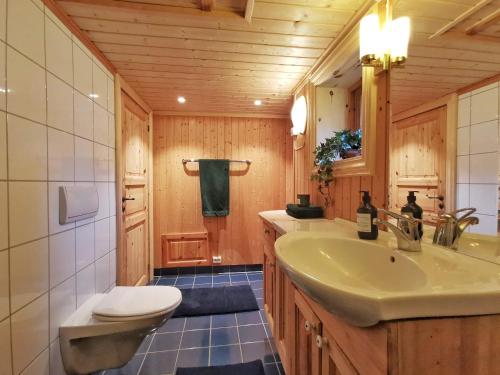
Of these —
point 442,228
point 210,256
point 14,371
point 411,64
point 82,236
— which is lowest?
point 210,256

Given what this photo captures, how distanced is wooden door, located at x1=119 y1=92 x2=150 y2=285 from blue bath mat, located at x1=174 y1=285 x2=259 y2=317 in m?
0.53

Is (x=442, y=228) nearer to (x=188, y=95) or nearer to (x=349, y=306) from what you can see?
(x=349, y=306)

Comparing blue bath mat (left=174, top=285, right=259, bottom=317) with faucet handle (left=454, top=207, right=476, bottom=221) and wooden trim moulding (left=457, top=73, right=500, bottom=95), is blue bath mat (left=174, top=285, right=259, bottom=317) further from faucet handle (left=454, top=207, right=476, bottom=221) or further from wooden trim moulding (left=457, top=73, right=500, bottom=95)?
wooden trim moulding (left=457, top=73, right=500, bottom=95)

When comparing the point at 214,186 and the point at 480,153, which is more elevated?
the point at 480,153

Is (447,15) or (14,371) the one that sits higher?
(447,15)

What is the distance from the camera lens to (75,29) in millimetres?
1261

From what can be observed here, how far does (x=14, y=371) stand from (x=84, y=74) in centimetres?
137

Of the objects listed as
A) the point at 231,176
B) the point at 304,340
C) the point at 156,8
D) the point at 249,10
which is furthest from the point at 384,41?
the point at 231,176

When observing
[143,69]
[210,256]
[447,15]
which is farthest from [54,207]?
[210,256]

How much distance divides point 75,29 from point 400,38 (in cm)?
153

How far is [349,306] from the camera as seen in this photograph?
481 mm

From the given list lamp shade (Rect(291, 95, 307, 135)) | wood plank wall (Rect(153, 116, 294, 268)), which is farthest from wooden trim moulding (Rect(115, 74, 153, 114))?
lamp shade (Rect(291, 95, 307, 135))

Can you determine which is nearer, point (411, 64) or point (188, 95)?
point (411, 64)

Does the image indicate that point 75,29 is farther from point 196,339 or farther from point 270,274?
point 196,339
